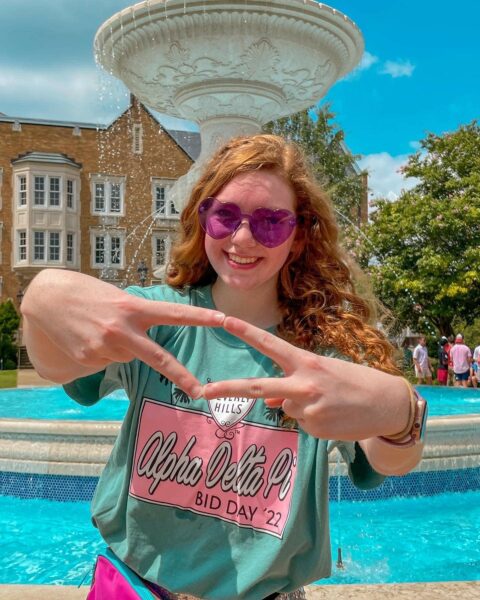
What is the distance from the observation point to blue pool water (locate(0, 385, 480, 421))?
938 centimetres

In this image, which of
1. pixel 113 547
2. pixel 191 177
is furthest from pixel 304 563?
pixel 191 177

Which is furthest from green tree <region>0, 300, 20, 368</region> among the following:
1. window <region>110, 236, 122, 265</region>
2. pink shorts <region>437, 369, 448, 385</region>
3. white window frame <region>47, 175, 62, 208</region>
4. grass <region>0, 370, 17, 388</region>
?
pink shorts <region>437, 369, 448, 385</region>

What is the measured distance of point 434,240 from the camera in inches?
897

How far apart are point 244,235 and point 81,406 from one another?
9651 millimetres

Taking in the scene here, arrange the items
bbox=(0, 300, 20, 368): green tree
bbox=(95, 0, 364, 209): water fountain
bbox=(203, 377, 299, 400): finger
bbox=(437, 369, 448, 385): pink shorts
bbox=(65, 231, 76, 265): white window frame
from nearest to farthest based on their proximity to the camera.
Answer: bbox=(203, 377, 299, 400): finger → bbox=(95, 0, 364, 209): water fountain → bbox=(437, 369, 448, 385): pink shorts → bbox=(0, 300, 20, 368): green tree → bbox=(65, 231, 76, 265): white window frame

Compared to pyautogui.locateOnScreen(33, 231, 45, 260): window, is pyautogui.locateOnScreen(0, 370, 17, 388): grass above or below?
below

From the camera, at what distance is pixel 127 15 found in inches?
358

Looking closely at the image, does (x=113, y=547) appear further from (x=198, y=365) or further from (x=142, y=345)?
(x=142, y=345)

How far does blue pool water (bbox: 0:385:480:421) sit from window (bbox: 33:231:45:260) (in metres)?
23.4

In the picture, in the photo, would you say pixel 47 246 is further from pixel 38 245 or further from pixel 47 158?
pixel 47 158

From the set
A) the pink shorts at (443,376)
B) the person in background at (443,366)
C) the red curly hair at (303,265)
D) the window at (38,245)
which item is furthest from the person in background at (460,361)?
the window at (38,245)

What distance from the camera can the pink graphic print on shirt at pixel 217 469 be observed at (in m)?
1.59

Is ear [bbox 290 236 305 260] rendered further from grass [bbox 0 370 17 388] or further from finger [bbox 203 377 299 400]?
grass [bbox 0 370 17 388]

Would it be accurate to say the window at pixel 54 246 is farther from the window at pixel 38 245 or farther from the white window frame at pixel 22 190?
the white window frame at pixel 22 190
